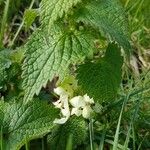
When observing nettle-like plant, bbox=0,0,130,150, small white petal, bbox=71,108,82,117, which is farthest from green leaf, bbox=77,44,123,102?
small white petal, bbox=71,108,82,117

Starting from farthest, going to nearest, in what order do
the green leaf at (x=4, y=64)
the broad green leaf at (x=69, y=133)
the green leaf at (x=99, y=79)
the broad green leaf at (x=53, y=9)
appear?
the green leaf at (x=4, y=64) < the broad green leaf at (x=69, y=133) < the green leaf at (x=99, y=79) < the broad green leaf at (x=53, y=9)

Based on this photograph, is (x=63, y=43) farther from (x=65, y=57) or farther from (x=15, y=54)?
(x=15, y=54)

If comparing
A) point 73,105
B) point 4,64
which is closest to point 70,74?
point 73,105

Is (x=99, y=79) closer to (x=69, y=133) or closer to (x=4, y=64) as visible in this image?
(x=69, y=133)

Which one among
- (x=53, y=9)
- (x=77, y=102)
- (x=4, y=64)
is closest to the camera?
(x=53, y=9)

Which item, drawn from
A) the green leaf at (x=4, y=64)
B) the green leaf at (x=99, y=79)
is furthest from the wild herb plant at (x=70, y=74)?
the green leaf at (x=4, y=64)

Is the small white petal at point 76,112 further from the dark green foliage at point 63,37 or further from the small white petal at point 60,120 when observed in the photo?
the dark green foliage at point 63,37
